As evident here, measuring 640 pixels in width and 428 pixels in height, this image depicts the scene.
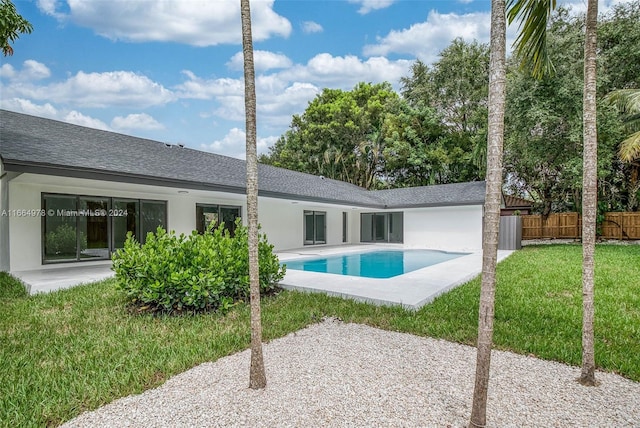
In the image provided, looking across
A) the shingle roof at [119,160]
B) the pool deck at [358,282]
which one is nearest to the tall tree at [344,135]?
the shingle roof at [119,160]

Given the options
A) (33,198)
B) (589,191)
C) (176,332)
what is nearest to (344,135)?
(33,198)

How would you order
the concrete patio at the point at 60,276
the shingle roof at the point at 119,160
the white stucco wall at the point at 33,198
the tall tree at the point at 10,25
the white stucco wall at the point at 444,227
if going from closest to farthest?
the tall tree at the point at 10,25 < the concrete patio at the point at 60,276 < the shingle roof at the point at 119,160 < the white stucco wall at the point at 33,198 < the white stucco wall at the point at 444,227

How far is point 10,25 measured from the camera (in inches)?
267

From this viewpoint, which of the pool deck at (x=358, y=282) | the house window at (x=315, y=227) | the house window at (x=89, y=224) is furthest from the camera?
the house window at (x=315, y=227)

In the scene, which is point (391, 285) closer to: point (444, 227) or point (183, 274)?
point (183, 274)

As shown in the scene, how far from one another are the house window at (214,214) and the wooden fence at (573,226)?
1752cm

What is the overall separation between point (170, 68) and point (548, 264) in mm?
15712

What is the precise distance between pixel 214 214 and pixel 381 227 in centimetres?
1114

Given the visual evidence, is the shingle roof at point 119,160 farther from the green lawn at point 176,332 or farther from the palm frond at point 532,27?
the palm frond at point 532,27

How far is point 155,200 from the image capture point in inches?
477

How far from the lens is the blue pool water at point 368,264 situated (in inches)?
442

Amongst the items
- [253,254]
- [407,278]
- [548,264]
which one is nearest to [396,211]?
[548,264]

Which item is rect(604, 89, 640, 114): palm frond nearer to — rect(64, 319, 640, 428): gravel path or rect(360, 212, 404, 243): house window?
rect(360, 212, 404, 243): house window

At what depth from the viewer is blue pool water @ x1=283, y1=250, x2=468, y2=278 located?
442 inches
